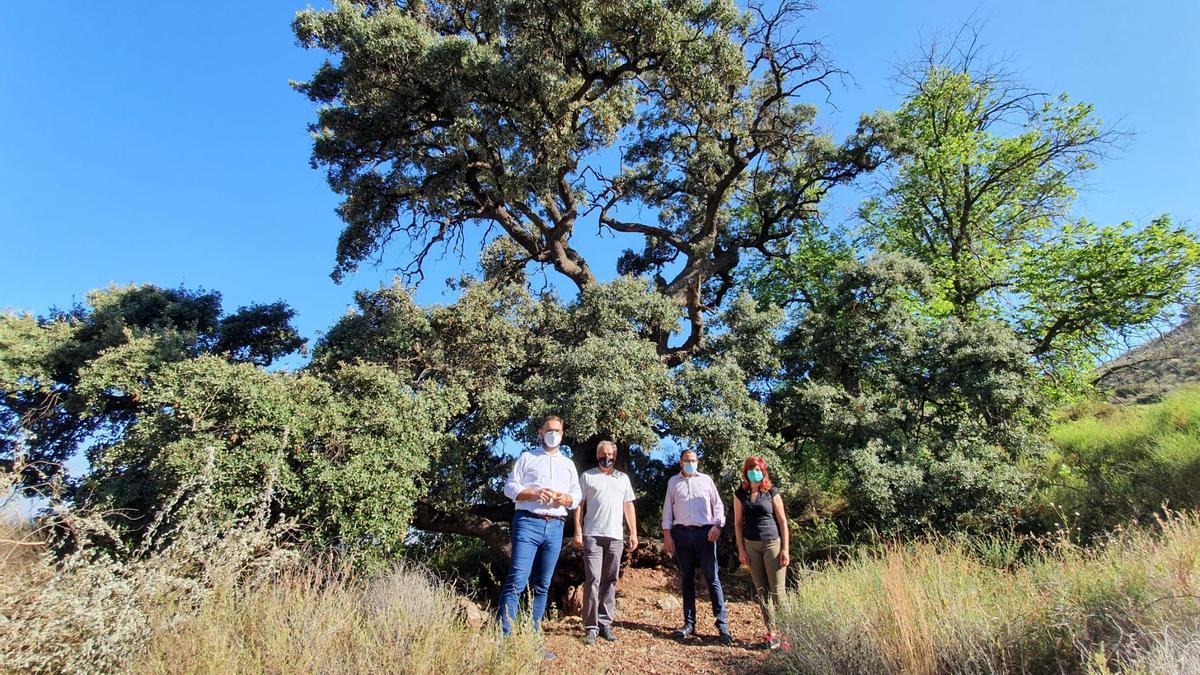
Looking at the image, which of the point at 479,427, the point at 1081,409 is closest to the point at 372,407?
the point at 479,427

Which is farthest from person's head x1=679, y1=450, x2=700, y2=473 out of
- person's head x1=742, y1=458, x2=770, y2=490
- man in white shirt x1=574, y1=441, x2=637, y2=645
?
man in white shirt x1=574, y1=441, x2=637, y2=645

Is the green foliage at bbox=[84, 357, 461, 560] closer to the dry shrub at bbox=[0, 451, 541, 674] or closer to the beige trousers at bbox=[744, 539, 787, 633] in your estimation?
the dry shrub at bbox=[0, 451, 541, 674]

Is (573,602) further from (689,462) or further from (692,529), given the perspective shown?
(689,462)

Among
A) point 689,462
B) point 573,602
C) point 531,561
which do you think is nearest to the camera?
point 531,561

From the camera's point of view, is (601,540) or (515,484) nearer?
(515,484)

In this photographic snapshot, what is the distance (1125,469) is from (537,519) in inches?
381

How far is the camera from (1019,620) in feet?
10.9

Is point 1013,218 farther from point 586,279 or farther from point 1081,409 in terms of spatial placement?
point 586,279

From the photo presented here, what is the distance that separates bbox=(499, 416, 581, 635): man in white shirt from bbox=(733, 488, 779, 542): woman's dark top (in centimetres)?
172

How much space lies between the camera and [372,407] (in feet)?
21.1

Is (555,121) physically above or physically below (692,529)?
above

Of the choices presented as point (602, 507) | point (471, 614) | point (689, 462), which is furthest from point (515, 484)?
point (689, 462)

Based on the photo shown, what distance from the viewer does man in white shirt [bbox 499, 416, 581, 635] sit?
446 centimetres

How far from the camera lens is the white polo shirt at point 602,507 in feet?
16.6
